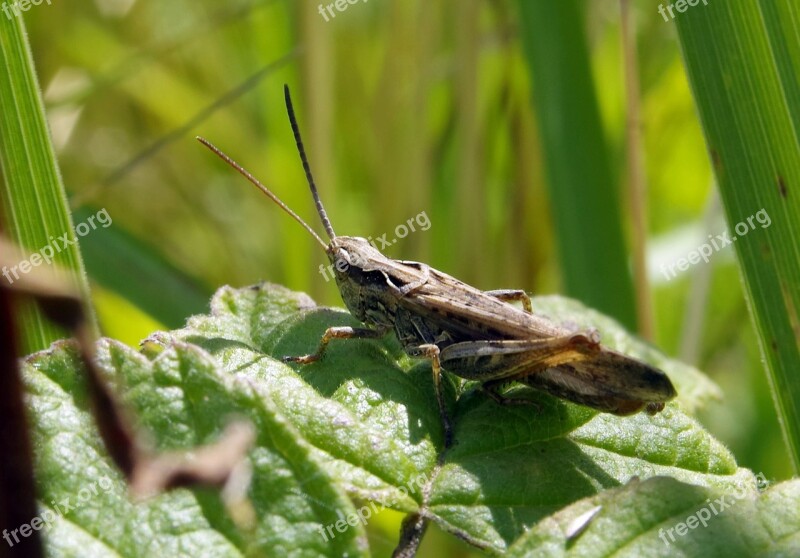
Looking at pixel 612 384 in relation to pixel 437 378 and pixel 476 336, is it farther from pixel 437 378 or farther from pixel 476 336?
pixel 476 336

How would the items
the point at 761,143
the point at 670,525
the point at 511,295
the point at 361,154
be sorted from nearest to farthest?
1. the point at 670,525
2. the point at 761,143
3. the point at 511,295
4. the point at 361,154

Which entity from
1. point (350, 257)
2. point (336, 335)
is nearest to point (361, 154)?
point (350, 257)

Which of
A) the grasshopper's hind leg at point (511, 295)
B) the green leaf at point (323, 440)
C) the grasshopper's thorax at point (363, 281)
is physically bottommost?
the green leaf at point (323, 440)

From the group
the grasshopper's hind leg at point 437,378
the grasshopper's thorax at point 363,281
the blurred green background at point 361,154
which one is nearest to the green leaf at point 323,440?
the grasshopper's hind leg at point 437,378

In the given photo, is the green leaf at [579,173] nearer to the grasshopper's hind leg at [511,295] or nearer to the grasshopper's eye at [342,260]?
the grasshopper's hind leg at [511,295]

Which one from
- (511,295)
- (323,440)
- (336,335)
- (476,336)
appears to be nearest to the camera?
(323,440)

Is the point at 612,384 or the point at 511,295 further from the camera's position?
the point at 511,295

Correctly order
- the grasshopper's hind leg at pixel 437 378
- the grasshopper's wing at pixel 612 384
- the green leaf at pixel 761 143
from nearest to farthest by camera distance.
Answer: the grasshopper's hind leg at pixel 437 378 → the grasshopper's wing at pixel 612 384 → the green leaf at pixel 761 143
